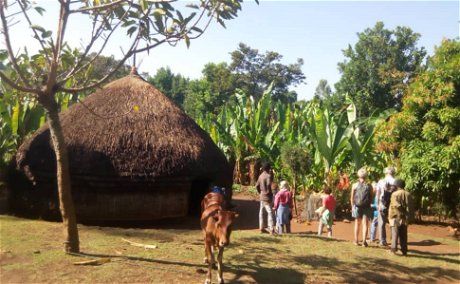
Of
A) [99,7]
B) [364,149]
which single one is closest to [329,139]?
[364,149]

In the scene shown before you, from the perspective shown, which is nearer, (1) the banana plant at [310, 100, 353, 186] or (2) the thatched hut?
(2) the thatched hut

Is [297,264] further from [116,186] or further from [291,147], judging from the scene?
[291,147]

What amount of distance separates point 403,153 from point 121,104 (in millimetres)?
7186

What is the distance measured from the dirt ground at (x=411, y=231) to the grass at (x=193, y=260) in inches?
23.9

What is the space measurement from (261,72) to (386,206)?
30.8 meters

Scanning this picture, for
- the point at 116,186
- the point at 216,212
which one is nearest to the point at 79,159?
the point at 116,186

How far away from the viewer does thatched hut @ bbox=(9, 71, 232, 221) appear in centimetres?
1013

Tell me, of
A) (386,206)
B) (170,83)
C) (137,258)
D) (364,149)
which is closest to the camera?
(137,258)

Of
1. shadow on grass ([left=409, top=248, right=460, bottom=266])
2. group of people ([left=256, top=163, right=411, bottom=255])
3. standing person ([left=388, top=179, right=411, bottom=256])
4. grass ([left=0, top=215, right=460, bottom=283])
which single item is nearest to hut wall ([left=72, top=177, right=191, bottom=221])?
grass ([left=0, top=215, right=460, bottom=283])

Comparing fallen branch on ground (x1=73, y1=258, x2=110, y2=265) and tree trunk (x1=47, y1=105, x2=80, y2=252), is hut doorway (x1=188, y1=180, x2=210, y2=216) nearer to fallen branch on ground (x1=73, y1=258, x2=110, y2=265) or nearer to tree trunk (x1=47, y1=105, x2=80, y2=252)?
fallen branch on ground (x1=73, y1=258, x2=110, y2=265)

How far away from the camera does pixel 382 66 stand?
955 inches

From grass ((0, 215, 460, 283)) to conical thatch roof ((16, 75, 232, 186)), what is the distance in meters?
1.62

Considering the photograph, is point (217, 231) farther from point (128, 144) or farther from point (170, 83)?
point (170, 83)

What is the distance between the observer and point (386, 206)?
8578 millimetres
